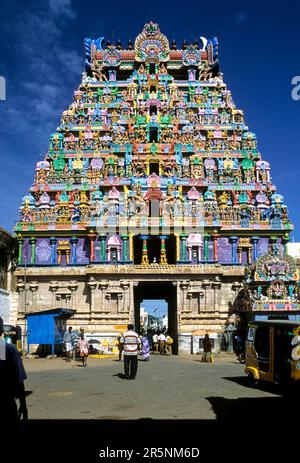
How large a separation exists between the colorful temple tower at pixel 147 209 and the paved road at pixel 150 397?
17426 mm

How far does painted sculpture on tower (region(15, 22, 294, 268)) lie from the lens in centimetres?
3916

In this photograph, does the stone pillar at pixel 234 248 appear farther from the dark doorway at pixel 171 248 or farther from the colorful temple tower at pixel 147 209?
the dark doorway at pixel 171 248

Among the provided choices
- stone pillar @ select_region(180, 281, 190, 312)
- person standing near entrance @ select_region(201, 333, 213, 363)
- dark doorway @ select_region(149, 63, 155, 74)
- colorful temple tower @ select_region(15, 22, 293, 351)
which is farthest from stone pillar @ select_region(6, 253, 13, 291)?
dark doorway @ select_region(149, 63, 155, 74)

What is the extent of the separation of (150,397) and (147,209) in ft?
89.6

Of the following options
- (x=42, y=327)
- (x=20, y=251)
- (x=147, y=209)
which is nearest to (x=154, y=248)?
(x=147, y=209)

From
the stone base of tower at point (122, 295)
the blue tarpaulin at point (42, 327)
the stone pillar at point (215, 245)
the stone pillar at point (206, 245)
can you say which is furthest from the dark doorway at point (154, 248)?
the blue tarpaulin at point (42, 327)

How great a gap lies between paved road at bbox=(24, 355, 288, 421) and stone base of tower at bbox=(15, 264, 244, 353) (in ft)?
53.7

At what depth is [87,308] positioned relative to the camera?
1494 inches

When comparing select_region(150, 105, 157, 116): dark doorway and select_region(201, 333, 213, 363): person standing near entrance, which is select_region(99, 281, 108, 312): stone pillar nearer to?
select_region(201, 333, 213, 363): person standing near entrance

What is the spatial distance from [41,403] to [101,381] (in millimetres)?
5256

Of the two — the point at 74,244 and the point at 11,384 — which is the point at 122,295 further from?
the point at 11,384

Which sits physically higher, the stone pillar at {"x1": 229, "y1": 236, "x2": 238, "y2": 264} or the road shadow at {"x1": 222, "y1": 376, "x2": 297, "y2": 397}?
the stone pillar at {"x1": 229, "y1": 236, "x2": 238, "y2": 264}

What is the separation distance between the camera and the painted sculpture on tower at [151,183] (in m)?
39.2

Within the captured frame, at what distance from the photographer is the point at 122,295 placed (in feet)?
121
